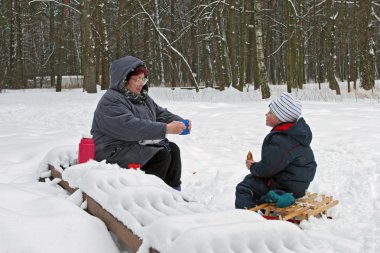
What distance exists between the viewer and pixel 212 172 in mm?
6105

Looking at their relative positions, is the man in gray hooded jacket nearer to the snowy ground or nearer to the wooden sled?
the snowy ground

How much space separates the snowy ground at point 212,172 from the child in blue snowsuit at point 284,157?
1.19 ft

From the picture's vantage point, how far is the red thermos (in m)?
4.04

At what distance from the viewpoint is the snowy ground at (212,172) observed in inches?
100

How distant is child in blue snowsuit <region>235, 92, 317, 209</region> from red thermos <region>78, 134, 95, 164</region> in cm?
150

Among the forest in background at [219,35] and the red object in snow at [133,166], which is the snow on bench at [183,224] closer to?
the red object in snow at [133,166]

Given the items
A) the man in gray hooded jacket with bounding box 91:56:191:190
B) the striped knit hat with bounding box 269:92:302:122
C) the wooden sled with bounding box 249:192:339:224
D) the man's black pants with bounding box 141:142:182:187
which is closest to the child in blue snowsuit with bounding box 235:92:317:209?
the striped knit hat with bounding box 269:92:302:122

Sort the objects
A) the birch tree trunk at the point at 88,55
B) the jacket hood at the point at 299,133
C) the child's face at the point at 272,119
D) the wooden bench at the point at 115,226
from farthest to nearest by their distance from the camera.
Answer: the birch tree trunk at the point at 88,55 → the child's face at the point at 272,119 → the jacket hood at the point at 299,133 → the wooden bench at the point at 115,226

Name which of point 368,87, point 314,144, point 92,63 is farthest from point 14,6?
point 314,144

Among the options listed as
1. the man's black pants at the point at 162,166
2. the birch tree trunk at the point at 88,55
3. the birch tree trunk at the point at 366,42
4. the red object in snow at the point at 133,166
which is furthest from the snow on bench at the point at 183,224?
the birch tree trunk at the point at 366,42

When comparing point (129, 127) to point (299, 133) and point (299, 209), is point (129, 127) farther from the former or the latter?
point (299, 209)

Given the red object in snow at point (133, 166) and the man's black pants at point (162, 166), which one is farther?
the man's black pants at point (162, 166)

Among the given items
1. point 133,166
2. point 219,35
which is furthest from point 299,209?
point 219,35

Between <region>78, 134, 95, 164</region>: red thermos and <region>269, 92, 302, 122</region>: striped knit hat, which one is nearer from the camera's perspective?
<region>78, 134, 95, 164</region>: red thermos
